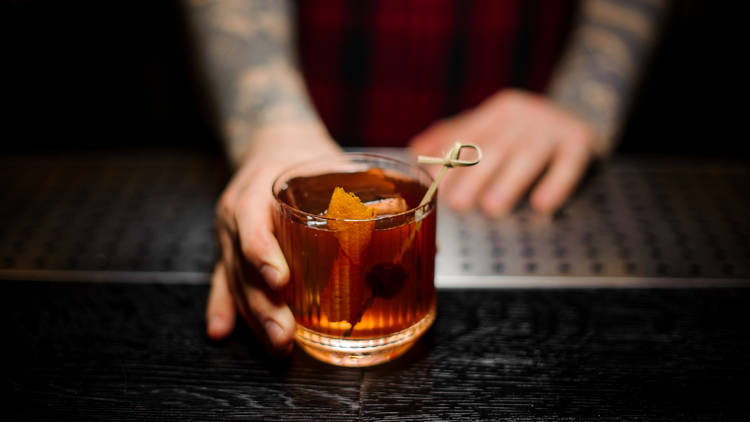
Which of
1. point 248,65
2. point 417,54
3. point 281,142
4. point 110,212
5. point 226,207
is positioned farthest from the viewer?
point 417,54

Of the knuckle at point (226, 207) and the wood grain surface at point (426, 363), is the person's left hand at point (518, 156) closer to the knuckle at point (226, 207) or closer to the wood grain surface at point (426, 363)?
the wood grain surface at point (426, 363)

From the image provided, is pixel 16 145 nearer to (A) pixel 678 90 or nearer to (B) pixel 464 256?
(B) pixel 464 256

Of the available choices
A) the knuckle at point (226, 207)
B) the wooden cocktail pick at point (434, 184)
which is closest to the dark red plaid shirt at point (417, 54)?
the knuckle at point (226, 207)

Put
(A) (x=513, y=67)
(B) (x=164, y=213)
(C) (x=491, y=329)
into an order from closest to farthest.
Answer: (C) (x=491, y=329)
(B) (x=164, y=213)
(A) (x=513, y=67)

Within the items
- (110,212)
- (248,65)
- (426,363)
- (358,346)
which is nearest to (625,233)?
(426,363)

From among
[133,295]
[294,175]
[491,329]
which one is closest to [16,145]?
[133,295]

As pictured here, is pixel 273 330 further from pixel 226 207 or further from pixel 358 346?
pixel 226 207
